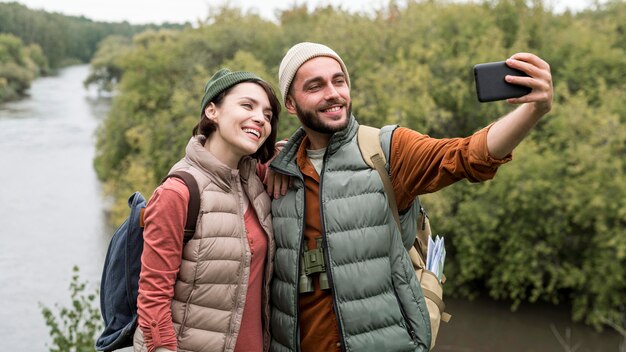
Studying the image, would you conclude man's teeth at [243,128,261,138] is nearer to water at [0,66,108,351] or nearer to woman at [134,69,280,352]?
woman at [134,69,280,352]

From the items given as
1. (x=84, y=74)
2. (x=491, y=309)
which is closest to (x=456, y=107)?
(x=491, y=309)

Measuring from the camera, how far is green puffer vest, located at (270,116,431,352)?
2252 millimetres

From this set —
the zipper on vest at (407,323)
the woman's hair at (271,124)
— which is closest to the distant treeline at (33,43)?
the woman's hair at (271,124)

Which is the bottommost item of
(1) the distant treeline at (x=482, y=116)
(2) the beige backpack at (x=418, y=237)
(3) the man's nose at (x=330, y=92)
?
(1) the distant treeline at (x=482, y=116)

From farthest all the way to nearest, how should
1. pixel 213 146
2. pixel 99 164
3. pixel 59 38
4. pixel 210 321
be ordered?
pixel 59 38 → pixel 99 164 → pixel 213 146 → pixel 210 321

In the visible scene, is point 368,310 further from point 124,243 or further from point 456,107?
point 456,107

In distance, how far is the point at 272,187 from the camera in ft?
8.16

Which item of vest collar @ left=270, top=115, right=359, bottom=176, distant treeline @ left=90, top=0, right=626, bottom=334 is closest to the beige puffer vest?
vest collar @ left=270, top=115, right=359, bottom=176

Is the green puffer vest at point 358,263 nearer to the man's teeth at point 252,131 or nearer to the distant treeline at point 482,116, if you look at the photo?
the man's teeth at point 252,131

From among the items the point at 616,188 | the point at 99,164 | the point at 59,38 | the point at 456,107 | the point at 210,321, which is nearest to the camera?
the point at 210,321

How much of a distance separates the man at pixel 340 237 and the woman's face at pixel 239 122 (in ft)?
0.41

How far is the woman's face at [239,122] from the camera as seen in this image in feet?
7.75

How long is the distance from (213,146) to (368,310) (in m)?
0.83

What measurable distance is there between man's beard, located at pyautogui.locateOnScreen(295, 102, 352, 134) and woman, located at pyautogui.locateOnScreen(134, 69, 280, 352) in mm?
135
